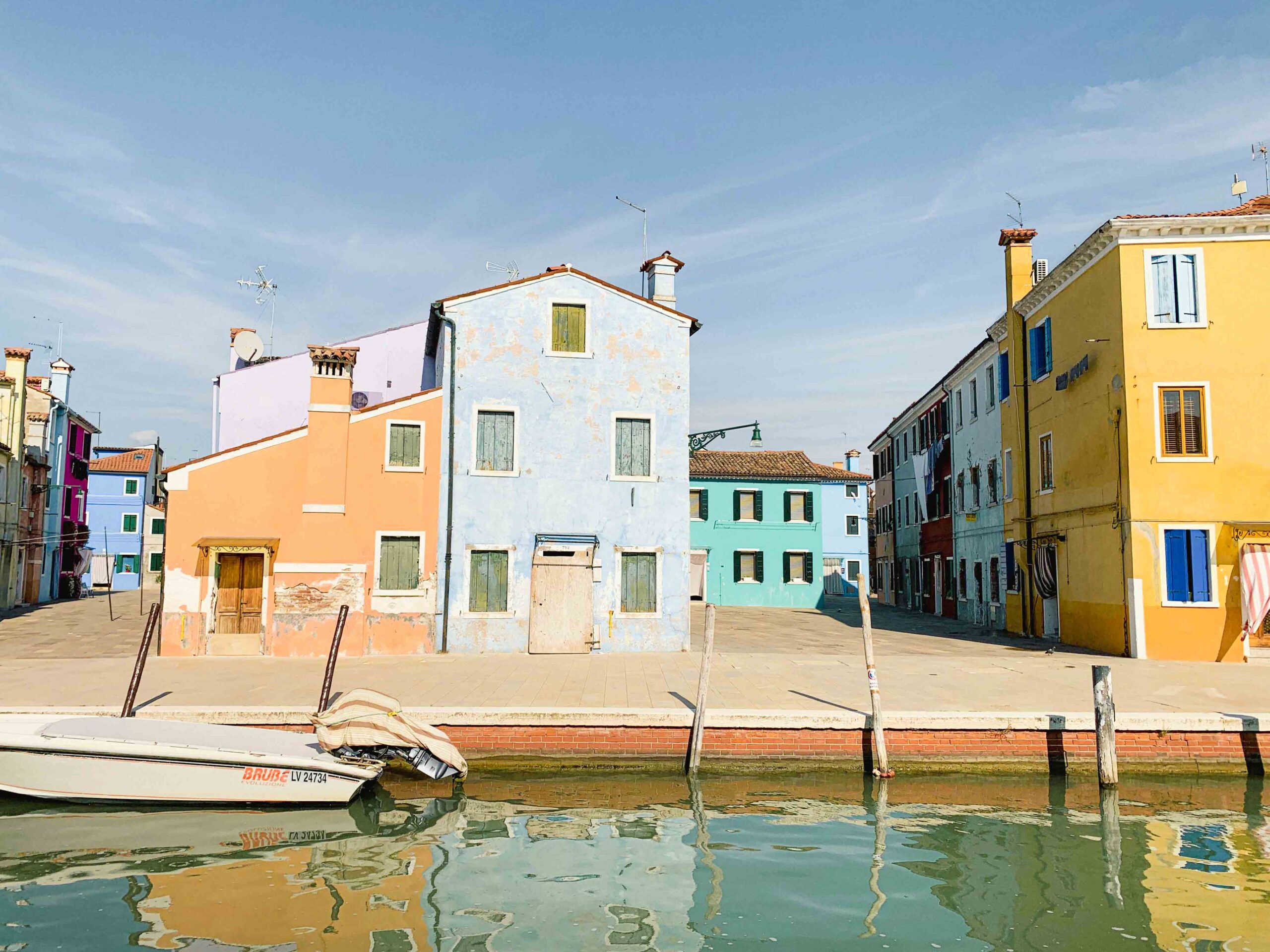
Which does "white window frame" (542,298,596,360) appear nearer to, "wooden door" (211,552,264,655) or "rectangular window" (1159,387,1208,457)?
"wooden door" (211,552,264,655)

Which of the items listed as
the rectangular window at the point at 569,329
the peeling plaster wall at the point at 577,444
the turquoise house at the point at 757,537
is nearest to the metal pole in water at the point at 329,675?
the peeling plaster wall at the point at 577,444

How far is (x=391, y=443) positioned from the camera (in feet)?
63.8

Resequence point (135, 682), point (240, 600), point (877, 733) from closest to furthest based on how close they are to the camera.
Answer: point (877, 733) → point (135, 682) → point (240, 600)

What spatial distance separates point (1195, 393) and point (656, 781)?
49.8 feet

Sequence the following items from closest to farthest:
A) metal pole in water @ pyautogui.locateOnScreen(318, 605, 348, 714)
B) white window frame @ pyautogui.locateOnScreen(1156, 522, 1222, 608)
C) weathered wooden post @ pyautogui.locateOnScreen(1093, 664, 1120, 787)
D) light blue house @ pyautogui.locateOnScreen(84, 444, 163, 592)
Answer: weathered wooden post @ pyautogui.locateOnScreen(1093, 664, 1120, 787) → metal pole in water @ pyautogui.locateOnScreen(318, 605, 348, 714) → white window frame @ pyautogui.locateOnScreen(1156, 522, 1222, 608) → light blue house @ pyautogui.locateOnScreen(84, 444, 163, 592)

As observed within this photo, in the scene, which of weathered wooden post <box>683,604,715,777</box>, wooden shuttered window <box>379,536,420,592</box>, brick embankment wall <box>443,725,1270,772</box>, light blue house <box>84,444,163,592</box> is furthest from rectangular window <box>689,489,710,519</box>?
light blue house <box>84,444,163,592</box>

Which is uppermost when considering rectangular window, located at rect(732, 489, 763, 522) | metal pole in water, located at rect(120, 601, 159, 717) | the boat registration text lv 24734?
rectangular window, located at rect(732, 489, 763, 522)

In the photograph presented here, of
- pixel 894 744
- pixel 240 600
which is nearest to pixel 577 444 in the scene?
pixel 240 600

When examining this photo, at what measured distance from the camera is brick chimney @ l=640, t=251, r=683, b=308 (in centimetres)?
2236

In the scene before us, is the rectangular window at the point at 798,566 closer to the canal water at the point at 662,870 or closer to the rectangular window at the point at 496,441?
the rectangular window at the point at 496,441

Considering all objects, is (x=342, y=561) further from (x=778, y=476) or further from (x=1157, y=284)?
(x=778, y=476)

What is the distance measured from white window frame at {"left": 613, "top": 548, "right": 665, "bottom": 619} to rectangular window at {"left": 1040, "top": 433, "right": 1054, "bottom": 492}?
1121 cm

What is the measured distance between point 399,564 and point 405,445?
2.56 metres

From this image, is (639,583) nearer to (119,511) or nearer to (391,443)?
(391,443)
